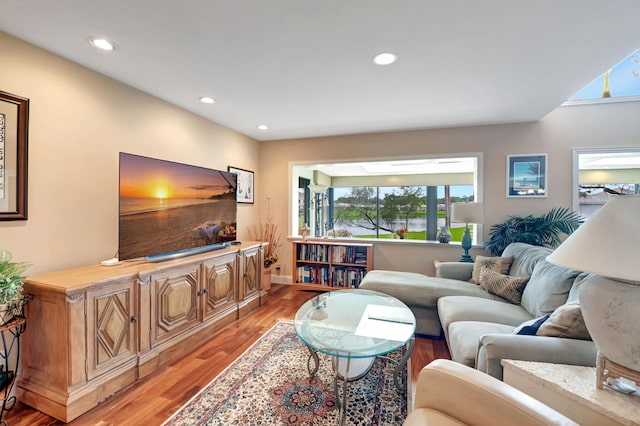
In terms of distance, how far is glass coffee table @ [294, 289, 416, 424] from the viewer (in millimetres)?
1635

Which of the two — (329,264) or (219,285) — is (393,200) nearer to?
(329,264)

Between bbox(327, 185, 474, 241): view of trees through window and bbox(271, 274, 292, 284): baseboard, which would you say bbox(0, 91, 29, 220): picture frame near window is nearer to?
bbox(271, 274, 292, 284): baseboard

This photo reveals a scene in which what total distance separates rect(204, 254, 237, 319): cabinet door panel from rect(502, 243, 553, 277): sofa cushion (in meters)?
2.91

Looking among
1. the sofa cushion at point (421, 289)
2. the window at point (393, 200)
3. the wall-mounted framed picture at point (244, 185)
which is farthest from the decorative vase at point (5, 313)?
the window at point (393, 200)

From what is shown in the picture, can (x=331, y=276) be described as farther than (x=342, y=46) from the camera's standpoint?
Yes

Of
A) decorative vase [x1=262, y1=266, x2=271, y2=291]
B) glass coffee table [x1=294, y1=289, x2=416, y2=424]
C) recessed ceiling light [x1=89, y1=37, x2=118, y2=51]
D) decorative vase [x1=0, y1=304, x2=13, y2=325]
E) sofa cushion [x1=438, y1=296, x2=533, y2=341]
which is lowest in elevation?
decorative vase [x1=262, y1=266, x2=271, y2=291]

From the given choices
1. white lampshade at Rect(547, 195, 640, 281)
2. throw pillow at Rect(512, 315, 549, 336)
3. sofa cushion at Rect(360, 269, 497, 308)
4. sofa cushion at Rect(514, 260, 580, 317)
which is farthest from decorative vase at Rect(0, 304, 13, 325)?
sofa cushion at Rect(514, 260, 580, 317)

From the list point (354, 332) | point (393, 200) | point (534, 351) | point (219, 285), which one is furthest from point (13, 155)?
point (393, 200)

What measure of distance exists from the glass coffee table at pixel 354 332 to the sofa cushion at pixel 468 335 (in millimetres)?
273

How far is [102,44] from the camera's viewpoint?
1.83 meters

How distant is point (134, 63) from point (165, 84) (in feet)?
1.22

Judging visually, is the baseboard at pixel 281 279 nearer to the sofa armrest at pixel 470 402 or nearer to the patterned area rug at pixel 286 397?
the patterned area rug at pixel 286 397

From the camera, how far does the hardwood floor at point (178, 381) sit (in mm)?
1640

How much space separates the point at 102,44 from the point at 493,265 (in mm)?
3801
